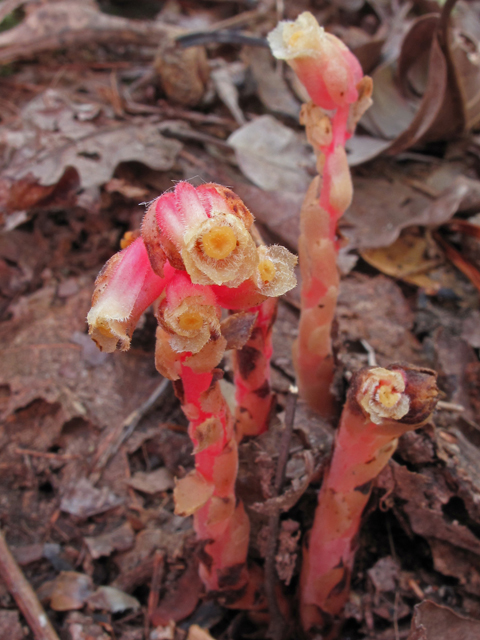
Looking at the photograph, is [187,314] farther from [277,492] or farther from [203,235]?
[277,492]

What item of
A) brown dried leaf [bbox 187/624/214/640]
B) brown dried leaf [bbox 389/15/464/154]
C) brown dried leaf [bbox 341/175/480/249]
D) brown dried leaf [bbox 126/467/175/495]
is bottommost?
brown dried leaf [bbox 187/624/214/640]

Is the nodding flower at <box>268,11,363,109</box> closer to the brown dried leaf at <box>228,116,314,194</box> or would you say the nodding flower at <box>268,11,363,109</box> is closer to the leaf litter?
the leaf litter

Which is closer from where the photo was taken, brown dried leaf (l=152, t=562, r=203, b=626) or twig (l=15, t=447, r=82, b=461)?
brown dried leaf (l=152, t=562, r=203, b=626)

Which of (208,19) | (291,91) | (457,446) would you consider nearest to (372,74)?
(291,91)

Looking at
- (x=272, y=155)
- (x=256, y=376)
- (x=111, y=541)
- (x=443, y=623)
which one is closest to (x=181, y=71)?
(x=272, y=155)

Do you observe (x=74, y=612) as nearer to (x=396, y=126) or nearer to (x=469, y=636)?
(x=469, y=636)

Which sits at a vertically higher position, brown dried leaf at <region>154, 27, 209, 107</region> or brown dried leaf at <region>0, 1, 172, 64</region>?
brown dried leaf at <region>0, 1, 172, 64</region>

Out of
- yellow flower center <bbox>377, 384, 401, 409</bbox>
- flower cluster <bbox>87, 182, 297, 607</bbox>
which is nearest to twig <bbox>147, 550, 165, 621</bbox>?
flower cluster <bbox>87, 182, 297, 607</bbox>
